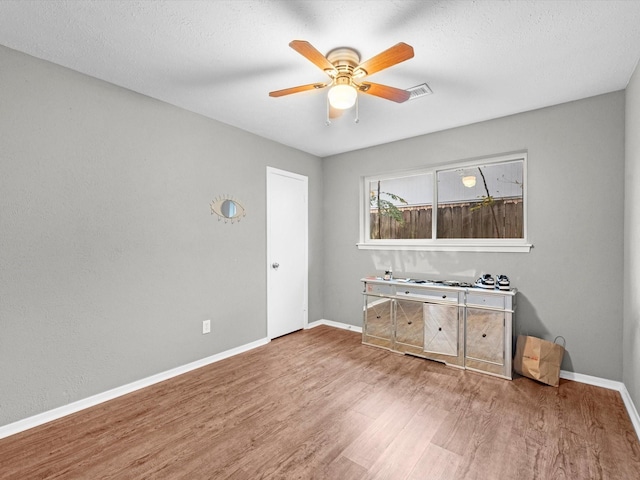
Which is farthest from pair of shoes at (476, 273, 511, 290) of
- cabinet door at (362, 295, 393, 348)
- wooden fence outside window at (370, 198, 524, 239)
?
cabinet door at (362, 295, 393, 348)

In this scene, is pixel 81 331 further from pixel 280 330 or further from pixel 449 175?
pixel 449 175

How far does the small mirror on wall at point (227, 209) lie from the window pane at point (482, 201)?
7.92 feet

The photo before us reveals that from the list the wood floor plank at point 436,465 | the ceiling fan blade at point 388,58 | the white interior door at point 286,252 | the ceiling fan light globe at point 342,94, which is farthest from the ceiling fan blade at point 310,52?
the wood floor plank at point 436,465

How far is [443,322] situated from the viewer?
3145 millimetres

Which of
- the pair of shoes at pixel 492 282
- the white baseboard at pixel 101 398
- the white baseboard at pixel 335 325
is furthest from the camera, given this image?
the white baseboard at pixel 335 325

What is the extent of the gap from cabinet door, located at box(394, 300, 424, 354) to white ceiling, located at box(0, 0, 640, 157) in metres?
2.08

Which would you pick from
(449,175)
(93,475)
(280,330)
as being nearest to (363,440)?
(93,475)

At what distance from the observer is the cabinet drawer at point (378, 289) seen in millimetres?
3557

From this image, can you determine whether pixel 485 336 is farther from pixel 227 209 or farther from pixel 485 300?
pixel 227 209

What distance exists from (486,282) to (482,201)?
956 millimetres

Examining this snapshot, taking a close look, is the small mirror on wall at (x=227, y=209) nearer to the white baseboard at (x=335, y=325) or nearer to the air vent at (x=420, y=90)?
the white baseboard at (x=335, y=325)

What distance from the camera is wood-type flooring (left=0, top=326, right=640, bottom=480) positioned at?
1703 millimetres

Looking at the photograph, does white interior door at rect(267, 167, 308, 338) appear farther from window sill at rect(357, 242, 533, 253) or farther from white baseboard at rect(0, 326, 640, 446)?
window sill at rect(357, 242, 533, 253)

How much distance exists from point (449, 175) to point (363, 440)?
118 inches
